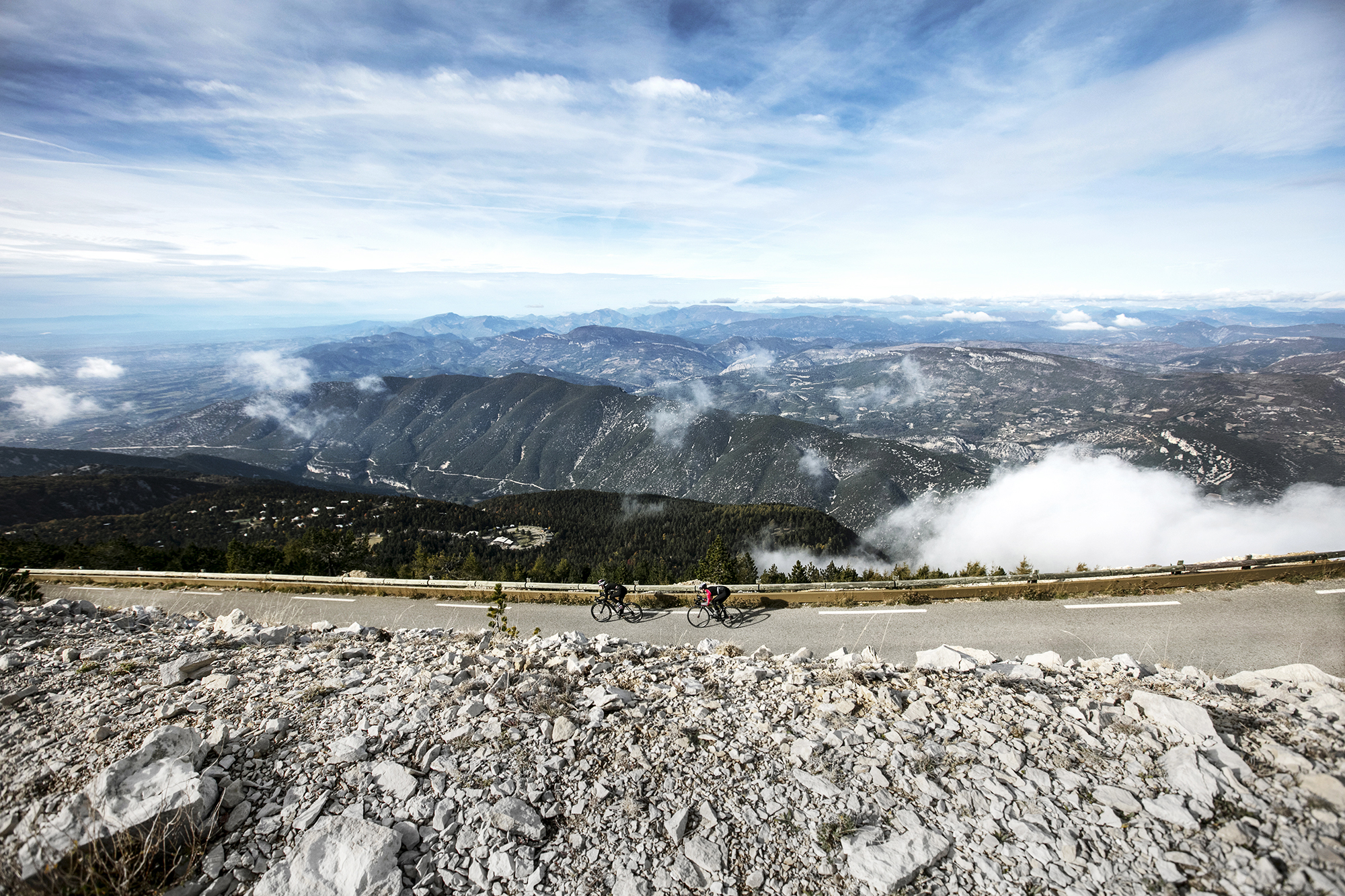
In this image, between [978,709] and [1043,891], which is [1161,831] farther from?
[978,709]

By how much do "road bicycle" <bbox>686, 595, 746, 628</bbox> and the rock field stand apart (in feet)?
20.2

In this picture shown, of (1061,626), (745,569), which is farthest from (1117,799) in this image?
(745,569)

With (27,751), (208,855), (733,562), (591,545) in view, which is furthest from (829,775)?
(591,545)

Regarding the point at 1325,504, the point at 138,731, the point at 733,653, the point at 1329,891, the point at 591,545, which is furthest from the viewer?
the point at 1325,504

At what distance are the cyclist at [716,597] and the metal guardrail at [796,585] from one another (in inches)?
84.7

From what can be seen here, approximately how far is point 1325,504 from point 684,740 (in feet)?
1061

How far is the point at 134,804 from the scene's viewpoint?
541 centimetres

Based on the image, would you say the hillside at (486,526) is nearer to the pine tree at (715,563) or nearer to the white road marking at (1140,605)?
the pine tree at (715,563)

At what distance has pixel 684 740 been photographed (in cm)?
739

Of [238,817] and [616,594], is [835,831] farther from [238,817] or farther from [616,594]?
[616,594]

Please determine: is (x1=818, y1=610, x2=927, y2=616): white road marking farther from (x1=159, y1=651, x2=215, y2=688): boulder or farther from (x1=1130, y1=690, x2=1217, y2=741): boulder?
(x1=159, y1=651, x2=215, y2=688): boulder

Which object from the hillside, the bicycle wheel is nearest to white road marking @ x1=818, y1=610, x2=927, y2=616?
the bicycle wheel

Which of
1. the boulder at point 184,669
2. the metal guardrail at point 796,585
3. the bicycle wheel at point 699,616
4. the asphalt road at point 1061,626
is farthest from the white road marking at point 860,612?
the boulder at point 184,669

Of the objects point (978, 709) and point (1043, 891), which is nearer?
point (1043, 891)
